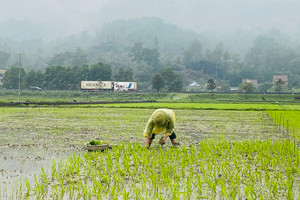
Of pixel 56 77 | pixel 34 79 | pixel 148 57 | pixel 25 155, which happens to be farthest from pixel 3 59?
pixel 25 155

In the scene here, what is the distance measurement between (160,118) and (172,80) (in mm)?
79355

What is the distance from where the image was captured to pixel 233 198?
608cm

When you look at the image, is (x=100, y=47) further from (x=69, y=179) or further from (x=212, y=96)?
(x=69, y=179)

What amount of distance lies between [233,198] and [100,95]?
2923 inches

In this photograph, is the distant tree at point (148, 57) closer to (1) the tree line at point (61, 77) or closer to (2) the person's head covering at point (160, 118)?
(1) the tree line at point (61, 77)

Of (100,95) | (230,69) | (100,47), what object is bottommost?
(100,95)

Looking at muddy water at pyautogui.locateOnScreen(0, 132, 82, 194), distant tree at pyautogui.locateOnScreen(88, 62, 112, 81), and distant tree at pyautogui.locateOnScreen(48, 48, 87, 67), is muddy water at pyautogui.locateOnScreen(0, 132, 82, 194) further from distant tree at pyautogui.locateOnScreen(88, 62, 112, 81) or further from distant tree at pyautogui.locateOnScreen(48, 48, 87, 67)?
distant tree at pyautogui.locateOnScreen(48, 48, 87, 67)

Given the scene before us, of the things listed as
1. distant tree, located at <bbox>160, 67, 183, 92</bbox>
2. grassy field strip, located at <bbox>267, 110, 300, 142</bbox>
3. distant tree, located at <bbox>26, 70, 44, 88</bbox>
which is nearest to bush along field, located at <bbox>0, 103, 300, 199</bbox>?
grassy field strip, located at <bbox>267, 110, 300, 142</bbox>

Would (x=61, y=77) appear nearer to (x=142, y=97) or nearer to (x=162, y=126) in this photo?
(x=142, y=97)

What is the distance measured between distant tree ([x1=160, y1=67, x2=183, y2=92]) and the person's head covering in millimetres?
76941

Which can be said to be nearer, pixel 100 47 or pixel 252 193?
pixel 252 193

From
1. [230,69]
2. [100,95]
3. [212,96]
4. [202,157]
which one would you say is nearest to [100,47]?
[230,69]

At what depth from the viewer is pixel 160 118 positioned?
36.6 ft

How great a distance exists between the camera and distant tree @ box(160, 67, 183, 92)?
3465 inches
